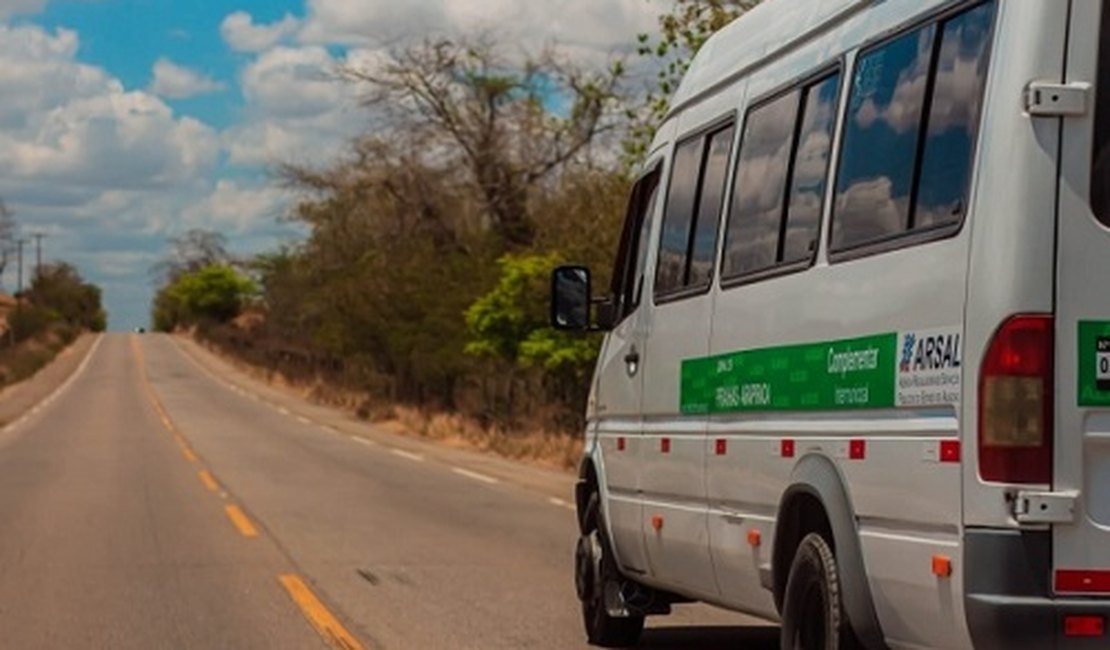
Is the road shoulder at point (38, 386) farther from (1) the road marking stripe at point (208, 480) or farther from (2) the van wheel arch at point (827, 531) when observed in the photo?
(2) the van wheel arch at point (827, 531)

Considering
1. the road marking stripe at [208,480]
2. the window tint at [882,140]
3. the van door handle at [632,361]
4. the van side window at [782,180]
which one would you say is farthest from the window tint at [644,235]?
the road marking stripe at [208,480]

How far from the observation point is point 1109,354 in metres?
5.72

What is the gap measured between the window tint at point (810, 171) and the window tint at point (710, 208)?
1.05 meters

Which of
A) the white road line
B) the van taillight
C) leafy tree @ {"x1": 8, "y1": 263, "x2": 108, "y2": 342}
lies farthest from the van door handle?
leafy tree @ {"x1": 8, "y1": 263, "x2": 108, "y2": 342}

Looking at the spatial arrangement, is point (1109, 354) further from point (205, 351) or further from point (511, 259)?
point (205, 351)

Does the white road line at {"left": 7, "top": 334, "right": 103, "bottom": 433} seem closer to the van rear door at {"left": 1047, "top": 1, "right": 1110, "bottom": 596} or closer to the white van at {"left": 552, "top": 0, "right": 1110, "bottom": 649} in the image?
the white van at {"left": 552, "top": 0, "right": 1110, "bottom": 649}

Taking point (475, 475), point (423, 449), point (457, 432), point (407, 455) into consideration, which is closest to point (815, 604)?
point (475, 475)

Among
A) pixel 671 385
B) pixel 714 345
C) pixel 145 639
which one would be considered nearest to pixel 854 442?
pixel 714 345

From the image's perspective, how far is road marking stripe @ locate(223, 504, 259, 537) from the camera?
59.2 feet

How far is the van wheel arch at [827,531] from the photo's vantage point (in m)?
6.61

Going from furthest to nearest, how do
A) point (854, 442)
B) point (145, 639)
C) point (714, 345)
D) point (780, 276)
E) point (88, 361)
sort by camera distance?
point (88, 361) → point (145, 639) → point (714, 345) → point (780, 276) → point (854, 442)

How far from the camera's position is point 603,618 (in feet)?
35.1

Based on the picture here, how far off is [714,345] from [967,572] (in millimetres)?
2890

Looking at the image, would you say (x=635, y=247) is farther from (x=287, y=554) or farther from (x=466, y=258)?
(x=466, y=258)
